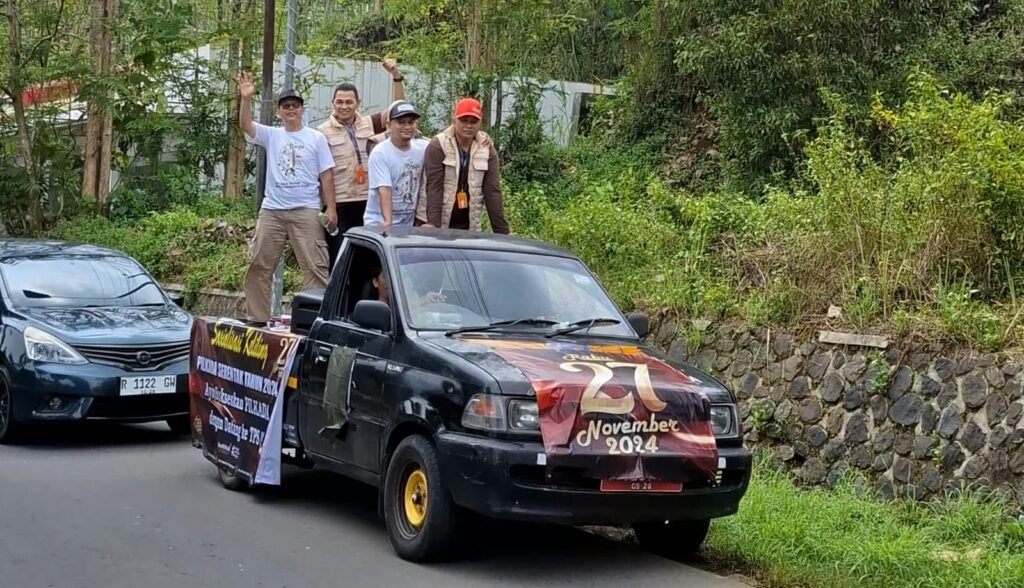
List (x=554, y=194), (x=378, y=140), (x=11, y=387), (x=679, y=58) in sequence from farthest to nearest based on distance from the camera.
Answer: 1. (x=554, y=194)
2. (x=679, y=58)
3. (x=378, y=140)
4. (x=11, y=387)

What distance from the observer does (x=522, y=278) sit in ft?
24.6

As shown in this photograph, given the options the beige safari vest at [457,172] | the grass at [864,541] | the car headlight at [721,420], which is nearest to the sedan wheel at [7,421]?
the beige safari vest at [457,172]

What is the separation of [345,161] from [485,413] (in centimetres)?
553

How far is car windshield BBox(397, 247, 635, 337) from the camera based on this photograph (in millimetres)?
7121

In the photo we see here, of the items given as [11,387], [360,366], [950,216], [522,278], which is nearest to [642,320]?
[522,278]

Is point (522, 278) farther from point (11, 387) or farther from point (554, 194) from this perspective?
point (554, 194)

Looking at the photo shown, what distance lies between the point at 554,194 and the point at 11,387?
33.5ft

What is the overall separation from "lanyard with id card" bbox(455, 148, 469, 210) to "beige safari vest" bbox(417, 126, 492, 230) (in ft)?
0.08

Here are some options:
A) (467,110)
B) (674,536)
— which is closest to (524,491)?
(674,536)

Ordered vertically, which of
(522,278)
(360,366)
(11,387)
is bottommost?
(11,387)

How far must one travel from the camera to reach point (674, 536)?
6977 millimetres

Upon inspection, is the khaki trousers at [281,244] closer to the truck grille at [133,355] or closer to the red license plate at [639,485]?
the truck grille at [133,355]

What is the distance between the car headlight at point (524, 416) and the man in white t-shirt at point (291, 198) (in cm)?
512

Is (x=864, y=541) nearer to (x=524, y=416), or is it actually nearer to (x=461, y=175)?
(x=524, y=416)
